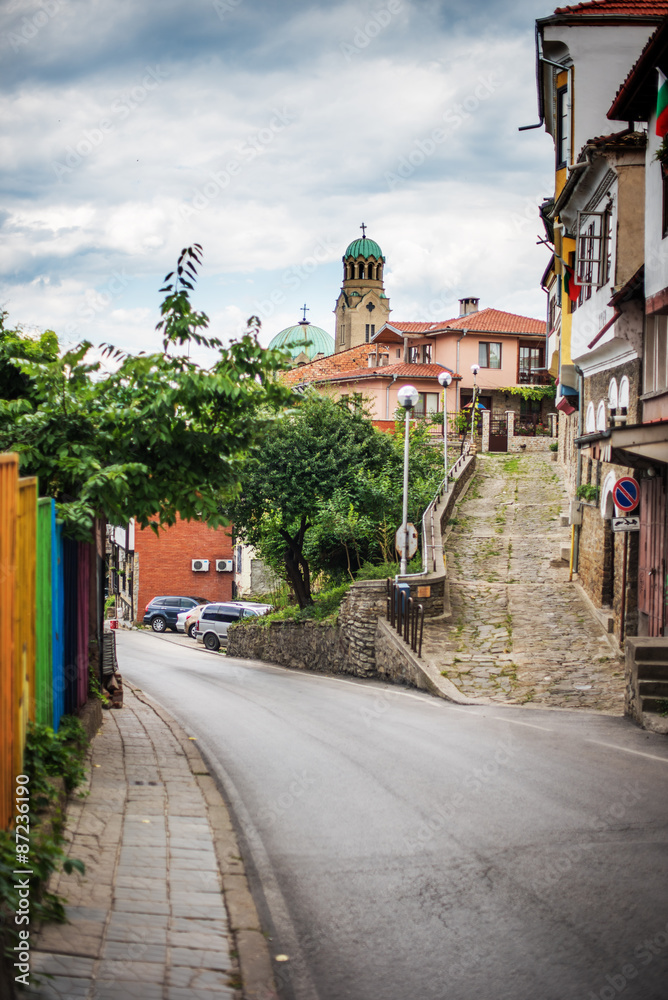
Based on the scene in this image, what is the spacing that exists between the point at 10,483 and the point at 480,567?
68.4 ft

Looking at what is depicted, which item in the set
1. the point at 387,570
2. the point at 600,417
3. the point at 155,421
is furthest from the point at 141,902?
the point at 387,570

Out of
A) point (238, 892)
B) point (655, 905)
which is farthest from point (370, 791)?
point (655, 905)

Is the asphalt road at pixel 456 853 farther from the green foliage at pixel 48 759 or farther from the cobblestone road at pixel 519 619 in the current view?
the cobblestone road at pixel 519 619

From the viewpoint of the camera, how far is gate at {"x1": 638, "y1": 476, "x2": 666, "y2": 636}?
53.6ft

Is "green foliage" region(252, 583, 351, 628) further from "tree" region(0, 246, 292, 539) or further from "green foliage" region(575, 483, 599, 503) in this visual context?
"tree" region(0, 246, 292, 539)

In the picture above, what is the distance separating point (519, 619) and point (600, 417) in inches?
→ 196

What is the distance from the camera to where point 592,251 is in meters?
20.5

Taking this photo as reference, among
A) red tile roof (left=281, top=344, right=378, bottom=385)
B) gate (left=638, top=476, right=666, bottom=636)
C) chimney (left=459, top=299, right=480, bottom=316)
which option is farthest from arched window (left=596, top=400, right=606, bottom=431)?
chimney (left=459, top=299, right=480, bottom=316)

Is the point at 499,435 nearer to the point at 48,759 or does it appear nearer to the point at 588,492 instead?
the point at 588,492

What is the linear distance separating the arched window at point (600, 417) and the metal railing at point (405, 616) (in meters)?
5.81

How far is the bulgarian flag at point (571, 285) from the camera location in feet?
72.2

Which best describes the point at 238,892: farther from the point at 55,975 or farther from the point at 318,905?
the point at 55,975

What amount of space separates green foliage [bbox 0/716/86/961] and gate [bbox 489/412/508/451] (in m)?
43.3

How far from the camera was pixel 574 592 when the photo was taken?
22.6 metres
